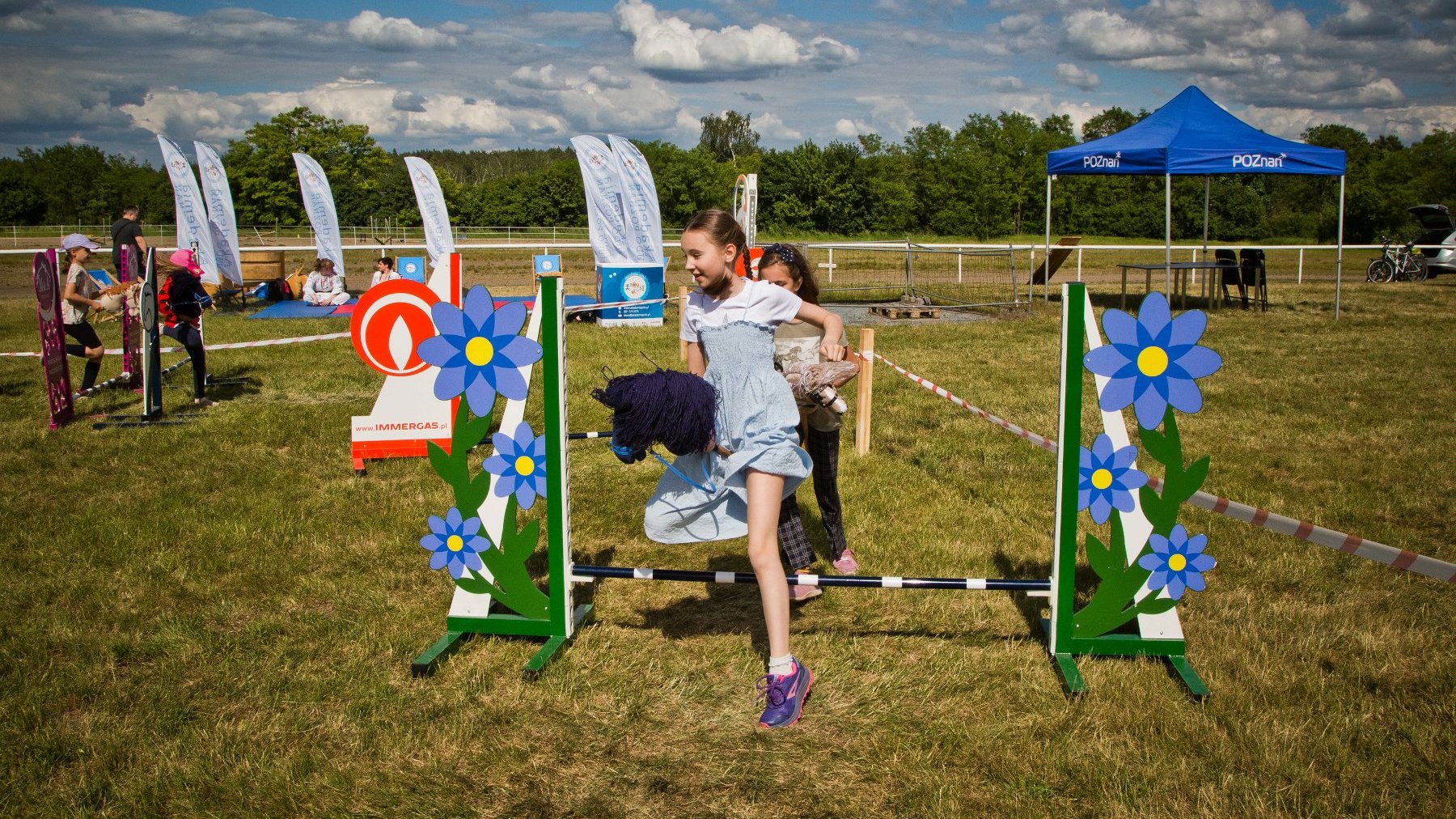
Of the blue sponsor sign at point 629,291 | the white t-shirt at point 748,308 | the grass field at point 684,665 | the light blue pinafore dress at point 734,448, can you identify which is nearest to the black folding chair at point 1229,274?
the blue sponsor sign at point 629,291

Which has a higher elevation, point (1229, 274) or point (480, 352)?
point (1229, 274)

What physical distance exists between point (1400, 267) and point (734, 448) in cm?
2796

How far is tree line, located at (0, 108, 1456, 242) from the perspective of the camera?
54.4 metres

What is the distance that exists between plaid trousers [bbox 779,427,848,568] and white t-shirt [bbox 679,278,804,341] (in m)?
1.12

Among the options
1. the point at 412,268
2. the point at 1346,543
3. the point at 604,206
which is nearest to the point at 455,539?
the point at 1346,543

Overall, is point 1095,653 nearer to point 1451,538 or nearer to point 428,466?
point 1451,538

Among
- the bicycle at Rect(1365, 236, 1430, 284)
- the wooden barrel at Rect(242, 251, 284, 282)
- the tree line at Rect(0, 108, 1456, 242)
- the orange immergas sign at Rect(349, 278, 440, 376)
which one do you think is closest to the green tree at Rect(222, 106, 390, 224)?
the tree line at Rect(0, 108, 1456, 242)

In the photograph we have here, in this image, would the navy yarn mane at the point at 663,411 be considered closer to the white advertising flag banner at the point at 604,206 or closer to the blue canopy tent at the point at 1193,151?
the blue canopy tent at the point at 1193,151

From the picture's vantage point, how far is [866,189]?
2363 inches

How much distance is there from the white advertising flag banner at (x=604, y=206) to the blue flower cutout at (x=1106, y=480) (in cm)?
1457

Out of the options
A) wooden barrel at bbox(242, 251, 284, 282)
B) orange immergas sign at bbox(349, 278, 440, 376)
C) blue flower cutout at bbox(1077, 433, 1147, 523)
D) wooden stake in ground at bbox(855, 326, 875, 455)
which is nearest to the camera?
blue flower cutout at bbox(1077, 433, 1147, 523)

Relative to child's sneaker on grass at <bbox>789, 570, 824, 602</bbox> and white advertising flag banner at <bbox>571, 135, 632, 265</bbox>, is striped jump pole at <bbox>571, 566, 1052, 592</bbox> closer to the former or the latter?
child's sneaker on grass at <bbox>789, 570, 824, 602</bbox>

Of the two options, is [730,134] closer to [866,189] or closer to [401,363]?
[866,189]

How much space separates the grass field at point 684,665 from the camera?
10.5ft
